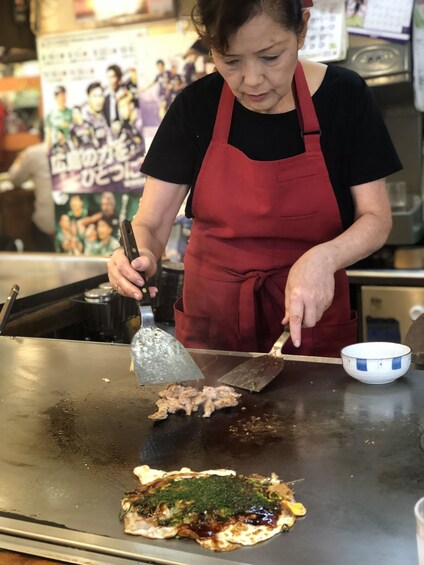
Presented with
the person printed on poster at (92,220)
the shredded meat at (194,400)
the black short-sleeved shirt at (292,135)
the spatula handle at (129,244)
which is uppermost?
the black short-sleeved shirt at (292,135)

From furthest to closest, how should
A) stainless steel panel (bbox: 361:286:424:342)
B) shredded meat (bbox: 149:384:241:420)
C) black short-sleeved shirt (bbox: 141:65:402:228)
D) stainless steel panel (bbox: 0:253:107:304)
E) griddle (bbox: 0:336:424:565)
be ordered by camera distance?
stainless steel panel (bbox: 361:286:424:342), stainless steel panel (bbox: 0:253:107:304), black short-sleeved shirt (bbox: 141:65:402:228), shredded meat (bbox: 149:384:241:420), griddle (bbox: 0:336:424:565)

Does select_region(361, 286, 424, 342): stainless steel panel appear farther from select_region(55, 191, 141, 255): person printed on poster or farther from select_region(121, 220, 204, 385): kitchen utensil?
select_region(121, 220, 204, 385): kitchen utensil

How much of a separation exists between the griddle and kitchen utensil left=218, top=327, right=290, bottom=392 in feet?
0.10

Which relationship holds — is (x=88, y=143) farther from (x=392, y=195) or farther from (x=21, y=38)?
(x=392, y=195)

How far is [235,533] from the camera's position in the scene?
0.96 meters

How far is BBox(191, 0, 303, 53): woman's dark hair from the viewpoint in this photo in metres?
1.50

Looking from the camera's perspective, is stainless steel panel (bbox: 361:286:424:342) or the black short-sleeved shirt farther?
stainless steel panel (bbox: 361:286:424:342)

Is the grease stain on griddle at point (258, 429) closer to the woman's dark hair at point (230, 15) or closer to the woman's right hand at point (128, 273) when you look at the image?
the woman's right hand at point (128, 273)

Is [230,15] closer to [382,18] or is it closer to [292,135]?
[292,135]

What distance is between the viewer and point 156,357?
1523 millimetres

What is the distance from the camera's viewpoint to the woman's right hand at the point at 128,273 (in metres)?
1.59

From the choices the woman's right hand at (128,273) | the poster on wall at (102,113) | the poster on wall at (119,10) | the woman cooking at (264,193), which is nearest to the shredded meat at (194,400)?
the woman's right hand at (128,273)

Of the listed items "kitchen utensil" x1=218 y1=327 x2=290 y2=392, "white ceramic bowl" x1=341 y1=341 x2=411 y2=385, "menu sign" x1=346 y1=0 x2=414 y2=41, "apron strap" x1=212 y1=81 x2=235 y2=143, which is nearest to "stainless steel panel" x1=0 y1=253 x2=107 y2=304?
"apron strap" x1=212 y1=81 x2=235 y2=143

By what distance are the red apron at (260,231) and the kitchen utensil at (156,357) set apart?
0.37 m
